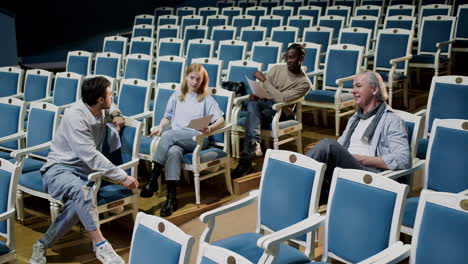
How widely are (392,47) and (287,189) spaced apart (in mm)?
3038

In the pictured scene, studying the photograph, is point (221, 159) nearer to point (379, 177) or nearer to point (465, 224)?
point (379, 177)

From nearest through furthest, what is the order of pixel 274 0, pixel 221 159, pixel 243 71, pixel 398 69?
pixel 221 159 → pixel 243 71 → pixel 398 69 → pixel 274 0

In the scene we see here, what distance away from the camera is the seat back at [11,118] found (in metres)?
3.93

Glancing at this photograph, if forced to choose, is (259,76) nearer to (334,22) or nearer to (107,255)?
(107,255)

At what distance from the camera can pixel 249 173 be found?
4000 millimetres

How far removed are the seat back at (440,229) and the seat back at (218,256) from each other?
679mm

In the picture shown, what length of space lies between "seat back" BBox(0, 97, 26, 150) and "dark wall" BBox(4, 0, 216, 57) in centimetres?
560

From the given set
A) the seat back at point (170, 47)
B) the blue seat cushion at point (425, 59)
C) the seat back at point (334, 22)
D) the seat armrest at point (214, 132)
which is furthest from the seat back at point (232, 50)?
the seat armrest at point (214, 132)

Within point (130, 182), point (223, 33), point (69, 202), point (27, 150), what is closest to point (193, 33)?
point (223, 33)

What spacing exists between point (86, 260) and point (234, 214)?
2.84ft

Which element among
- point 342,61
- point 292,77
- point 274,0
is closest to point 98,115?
point 292,77

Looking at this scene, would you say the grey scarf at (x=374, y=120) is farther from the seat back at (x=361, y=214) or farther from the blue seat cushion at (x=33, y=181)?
the blue seat cushion at (x=33, y=181)

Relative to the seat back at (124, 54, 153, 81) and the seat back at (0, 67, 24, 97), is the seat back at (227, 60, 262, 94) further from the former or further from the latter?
the seat back at (0, 67, 24, 97)

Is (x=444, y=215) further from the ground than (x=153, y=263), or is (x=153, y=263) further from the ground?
(x=444, y=215)
